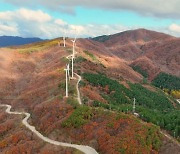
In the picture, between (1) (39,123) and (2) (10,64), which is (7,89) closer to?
(2) (10,64)

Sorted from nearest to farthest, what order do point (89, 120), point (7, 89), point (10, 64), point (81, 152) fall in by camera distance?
point (81, 152)
point (89, 120)
point (7, 89)
point (10, 64)

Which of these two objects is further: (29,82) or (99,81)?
(29,82)

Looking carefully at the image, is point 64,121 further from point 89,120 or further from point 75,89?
point 75,89

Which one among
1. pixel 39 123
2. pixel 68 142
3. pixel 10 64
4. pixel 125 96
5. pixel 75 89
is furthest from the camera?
pixel 10 64

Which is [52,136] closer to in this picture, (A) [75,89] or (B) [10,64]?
(A) [75,89]

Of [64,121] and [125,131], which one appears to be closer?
[125,131]

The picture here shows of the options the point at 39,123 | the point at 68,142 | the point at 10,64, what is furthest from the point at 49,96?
the point at 10,64

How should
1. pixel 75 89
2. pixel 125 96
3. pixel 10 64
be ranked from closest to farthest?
pixel 75 89 < pixel 125 96 < pixel 10 64

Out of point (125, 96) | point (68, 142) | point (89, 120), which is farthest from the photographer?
point (125, 96)

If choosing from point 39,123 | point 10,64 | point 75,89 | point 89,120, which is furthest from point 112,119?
point 10,64
